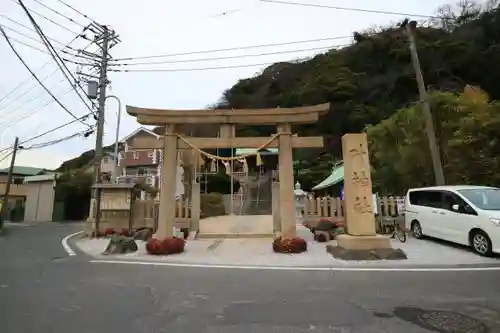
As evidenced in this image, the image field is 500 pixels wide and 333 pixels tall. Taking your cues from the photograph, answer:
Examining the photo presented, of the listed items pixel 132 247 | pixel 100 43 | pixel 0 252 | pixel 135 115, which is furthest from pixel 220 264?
A: pixel 100 43

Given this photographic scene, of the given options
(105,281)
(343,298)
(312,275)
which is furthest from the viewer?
(312,275)

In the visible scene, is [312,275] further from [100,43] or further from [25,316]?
[100,43]

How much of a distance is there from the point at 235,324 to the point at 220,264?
199 inches

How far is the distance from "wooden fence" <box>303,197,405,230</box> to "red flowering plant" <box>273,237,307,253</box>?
437cm

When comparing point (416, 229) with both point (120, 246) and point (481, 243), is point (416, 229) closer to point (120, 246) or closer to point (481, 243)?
point (481, 243)

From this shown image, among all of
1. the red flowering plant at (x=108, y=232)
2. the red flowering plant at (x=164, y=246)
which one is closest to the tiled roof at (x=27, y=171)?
the red flowering plant at (x=108, y=232)

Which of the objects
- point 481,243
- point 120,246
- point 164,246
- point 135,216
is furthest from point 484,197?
point 135,216

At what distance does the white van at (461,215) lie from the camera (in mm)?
9562

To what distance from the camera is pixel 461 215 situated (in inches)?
412

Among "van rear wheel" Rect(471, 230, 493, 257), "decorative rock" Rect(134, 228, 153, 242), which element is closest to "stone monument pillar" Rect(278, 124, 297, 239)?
"van rear wheel" Rect(471, 230, 493, 257)

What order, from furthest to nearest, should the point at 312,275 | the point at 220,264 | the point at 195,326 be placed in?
the point at 220,264
the point at 312,275
the point at 195,326

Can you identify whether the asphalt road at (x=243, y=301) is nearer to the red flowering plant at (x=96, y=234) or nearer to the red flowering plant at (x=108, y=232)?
the red flowering plant at (x=108, y=232)

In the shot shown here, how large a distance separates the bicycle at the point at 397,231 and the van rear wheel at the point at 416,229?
33cm

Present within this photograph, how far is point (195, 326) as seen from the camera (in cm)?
433
